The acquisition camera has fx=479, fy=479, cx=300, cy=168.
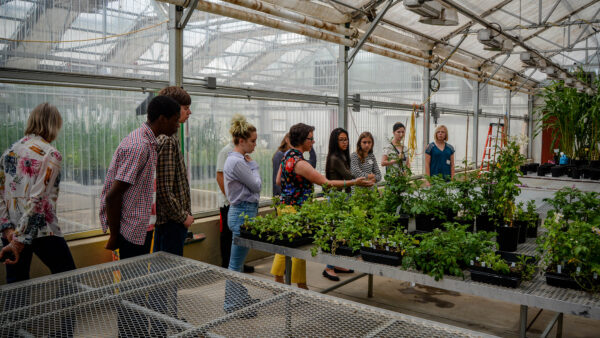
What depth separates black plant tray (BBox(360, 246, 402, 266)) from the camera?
8.07 feet

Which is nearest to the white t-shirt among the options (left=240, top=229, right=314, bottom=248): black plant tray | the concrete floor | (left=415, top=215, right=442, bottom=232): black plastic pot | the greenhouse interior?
the greenhouse interior

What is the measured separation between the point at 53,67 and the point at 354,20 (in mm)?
3538

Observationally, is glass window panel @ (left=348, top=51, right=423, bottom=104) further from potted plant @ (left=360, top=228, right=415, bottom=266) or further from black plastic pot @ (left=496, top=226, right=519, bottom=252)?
potted plant @ (left=360, top=228, right=415, bottom=266)

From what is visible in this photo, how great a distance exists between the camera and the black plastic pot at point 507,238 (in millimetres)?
2736

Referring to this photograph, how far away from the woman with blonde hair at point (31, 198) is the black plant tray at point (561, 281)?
2395mm

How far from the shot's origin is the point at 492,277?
7.11 ft

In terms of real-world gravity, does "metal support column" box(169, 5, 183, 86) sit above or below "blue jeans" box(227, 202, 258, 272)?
above

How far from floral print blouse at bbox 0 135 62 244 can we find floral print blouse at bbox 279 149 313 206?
1.60 m

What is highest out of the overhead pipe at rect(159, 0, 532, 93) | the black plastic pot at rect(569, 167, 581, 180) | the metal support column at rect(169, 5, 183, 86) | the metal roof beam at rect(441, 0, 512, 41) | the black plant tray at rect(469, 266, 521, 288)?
the metal roof beam at rect(441, 0, 512, 41)

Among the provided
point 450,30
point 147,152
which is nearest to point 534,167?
point 450,30

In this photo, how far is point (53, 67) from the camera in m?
3.44

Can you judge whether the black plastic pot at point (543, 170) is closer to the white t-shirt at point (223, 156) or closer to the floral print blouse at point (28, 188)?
the white t-shirt at point (223, 156)

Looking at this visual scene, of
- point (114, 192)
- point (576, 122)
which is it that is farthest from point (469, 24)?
point (114, 192)

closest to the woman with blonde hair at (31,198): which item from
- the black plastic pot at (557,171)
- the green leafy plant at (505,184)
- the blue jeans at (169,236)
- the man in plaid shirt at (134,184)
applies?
the man in plaid shirt at (134,184)
